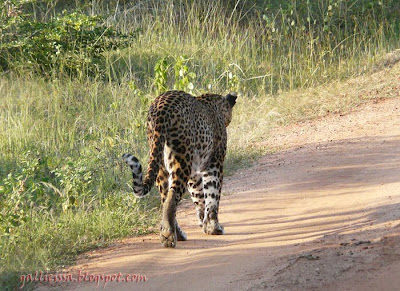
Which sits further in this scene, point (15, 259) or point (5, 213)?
point (5, 213)

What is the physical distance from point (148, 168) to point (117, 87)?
17.1 ft

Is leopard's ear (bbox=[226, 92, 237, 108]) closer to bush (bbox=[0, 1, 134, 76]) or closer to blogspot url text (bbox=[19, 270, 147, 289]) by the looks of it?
blogspot url text (bbox=[19, 270, 147, 289])

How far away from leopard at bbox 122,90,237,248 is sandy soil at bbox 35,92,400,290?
0.18 metres

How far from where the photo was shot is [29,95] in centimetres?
1035

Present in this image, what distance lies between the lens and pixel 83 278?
19.0ft

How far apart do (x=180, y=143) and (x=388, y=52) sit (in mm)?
7275

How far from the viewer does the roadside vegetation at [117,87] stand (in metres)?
6.79

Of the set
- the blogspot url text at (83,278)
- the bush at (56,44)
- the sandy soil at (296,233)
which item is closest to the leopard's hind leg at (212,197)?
the sandy soil at (296,233)

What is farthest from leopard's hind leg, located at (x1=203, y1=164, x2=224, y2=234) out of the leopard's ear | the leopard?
the leopard's ear

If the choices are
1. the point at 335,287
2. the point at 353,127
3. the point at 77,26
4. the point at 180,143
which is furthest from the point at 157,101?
the point at 77,26

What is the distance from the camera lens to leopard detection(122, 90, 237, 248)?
6031 millimetres

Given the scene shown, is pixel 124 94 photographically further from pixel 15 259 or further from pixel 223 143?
pixel 15 259

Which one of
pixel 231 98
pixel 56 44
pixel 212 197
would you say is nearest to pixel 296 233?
pixel 212 197

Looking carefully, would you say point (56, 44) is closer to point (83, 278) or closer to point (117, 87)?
point (117, 87)
